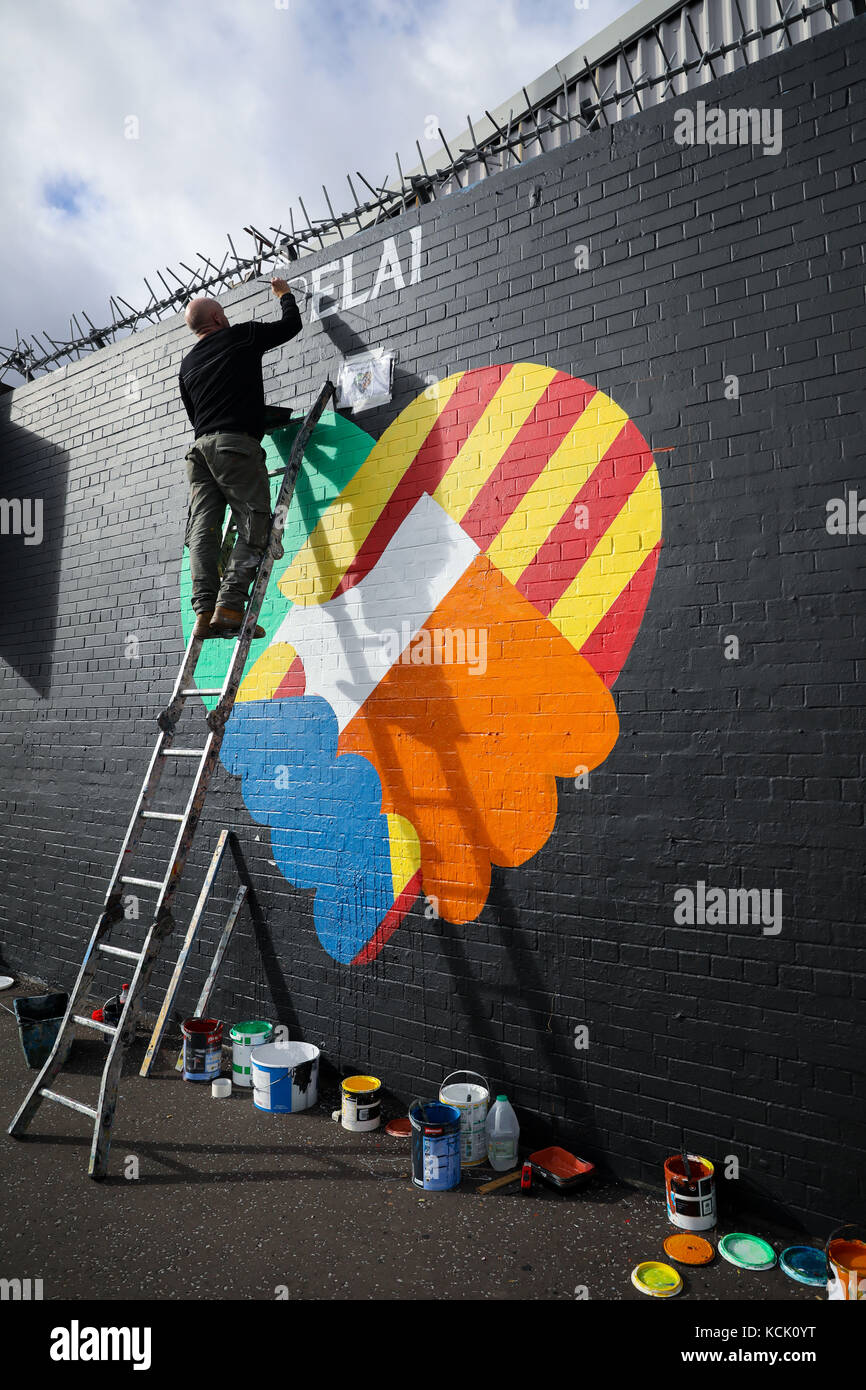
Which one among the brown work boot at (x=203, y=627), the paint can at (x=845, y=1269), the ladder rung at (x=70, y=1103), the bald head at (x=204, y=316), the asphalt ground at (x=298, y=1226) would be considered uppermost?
the bald head at (x=204, y=316)

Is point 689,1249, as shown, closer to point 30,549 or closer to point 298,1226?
point 298,1226

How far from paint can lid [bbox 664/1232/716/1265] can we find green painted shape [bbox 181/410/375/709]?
345 centimetres

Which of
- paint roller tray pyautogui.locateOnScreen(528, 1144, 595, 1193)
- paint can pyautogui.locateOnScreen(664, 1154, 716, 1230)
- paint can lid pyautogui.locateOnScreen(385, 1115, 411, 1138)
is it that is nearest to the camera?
paint can pyautogui.locateOnScreen(664, 1154, 716, 1230)

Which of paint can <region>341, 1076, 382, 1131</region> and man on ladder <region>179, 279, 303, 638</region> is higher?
man on ladder <region>179, 279, 303, 638</region>

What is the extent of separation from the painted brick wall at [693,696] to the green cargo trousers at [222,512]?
763 mm

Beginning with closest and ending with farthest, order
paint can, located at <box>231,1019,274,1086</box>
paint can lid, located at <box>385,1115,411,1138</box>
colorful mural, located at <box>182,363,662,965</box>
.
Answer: colorful mural, located at <box>182,363,662,965</box> < paint can lid, located at <box>385,1115,411,1138</box> < paint can, located at <box>231,1019,274,1086</box>

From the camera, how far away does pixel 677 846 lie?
326cm

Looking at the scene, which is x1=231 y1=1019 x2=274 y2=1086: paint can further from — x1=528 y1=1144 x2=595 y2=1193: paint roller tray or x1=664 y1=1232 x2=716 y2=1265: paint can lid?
x1=664 y1=1232 x2=716 y2=1265: paint can lid

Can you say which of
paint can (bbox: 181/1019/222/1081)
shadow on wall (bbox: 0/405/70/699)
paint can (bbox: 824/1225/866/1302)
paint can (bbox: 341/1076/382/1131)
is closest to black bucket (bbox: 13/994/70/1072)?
paint can (bbox: 181/1019/222/1081)

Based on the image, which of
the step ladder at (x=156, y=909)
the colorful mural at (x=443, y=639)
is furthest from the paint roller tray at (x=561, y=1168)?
the step ladder at (x=156, y=909)

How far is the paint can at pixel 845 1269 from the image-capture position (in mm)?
2469

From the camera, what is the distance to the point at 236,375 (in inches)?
168

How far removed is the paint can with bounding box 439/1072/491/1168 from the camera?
3.45 metres

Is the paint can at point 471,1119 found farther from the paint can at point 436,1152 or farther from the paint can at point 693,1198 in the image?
the paint can at point 693,1198
